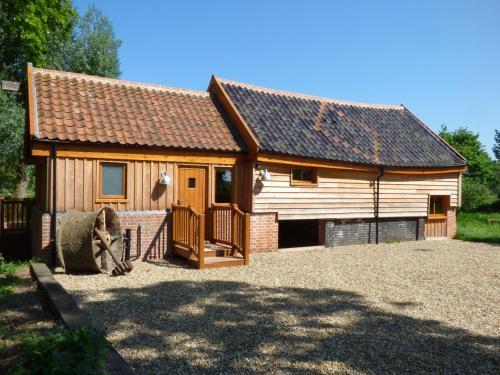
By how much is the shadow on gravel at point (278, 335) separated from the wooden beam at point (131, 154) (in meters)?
3.88

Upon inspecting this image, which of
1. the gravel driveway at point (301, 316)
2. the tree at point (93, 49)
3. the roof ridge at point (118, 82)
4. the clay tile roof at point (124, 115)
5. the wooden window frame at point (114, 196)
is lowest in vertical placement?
the gravel driveway at point (301, 316)

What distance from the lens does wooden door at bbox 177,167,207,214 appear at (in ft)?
38.8

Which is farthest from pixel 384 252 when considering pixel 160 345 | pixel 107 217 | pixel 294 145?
pixel 160 345

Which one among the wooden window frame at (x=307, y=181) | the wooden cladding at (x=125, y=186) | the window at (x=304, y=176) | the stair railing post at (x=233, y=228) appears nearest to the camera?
the wooden cladding at (x=125, y=186)

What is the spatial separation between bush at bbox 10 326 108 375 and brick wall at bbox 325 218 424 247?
38.6 ft

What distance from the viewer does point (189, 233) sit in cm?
1061

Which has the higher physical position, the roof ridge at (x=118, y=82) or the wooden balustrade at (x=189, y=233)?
the roof ridge at (x=118, y=82)

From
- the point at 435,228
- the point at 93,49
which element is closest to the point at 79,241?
the point at 435,228

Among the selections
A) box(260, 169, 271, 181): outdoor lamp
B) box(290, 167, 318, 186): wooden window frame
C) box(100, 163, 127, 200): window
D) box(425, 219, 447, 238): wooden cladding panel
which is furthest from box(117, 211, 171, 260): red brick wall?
box(425, 219, 447, 238): wooden cladding panel

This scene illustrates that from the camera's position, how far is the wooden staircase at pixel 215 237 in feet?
33.8

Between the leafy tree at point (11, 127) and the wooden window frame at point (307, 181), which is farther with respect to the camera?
the leafy tree at point (11, 127)

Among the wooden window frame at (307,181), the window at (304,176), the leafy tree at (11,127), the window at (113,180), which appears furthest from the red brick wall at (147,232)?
the leafy tree at (11,127)

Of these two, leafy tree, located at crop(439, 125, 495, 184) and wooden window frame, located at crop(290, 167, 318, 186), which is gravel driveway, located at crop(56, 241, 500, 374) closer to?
wooden window frame, located at crop(290, 167, 318, 186)

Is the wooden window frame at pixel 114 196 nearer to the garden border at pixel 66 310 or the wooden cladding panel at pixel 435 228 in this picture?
the garden border at pixel 66 310
